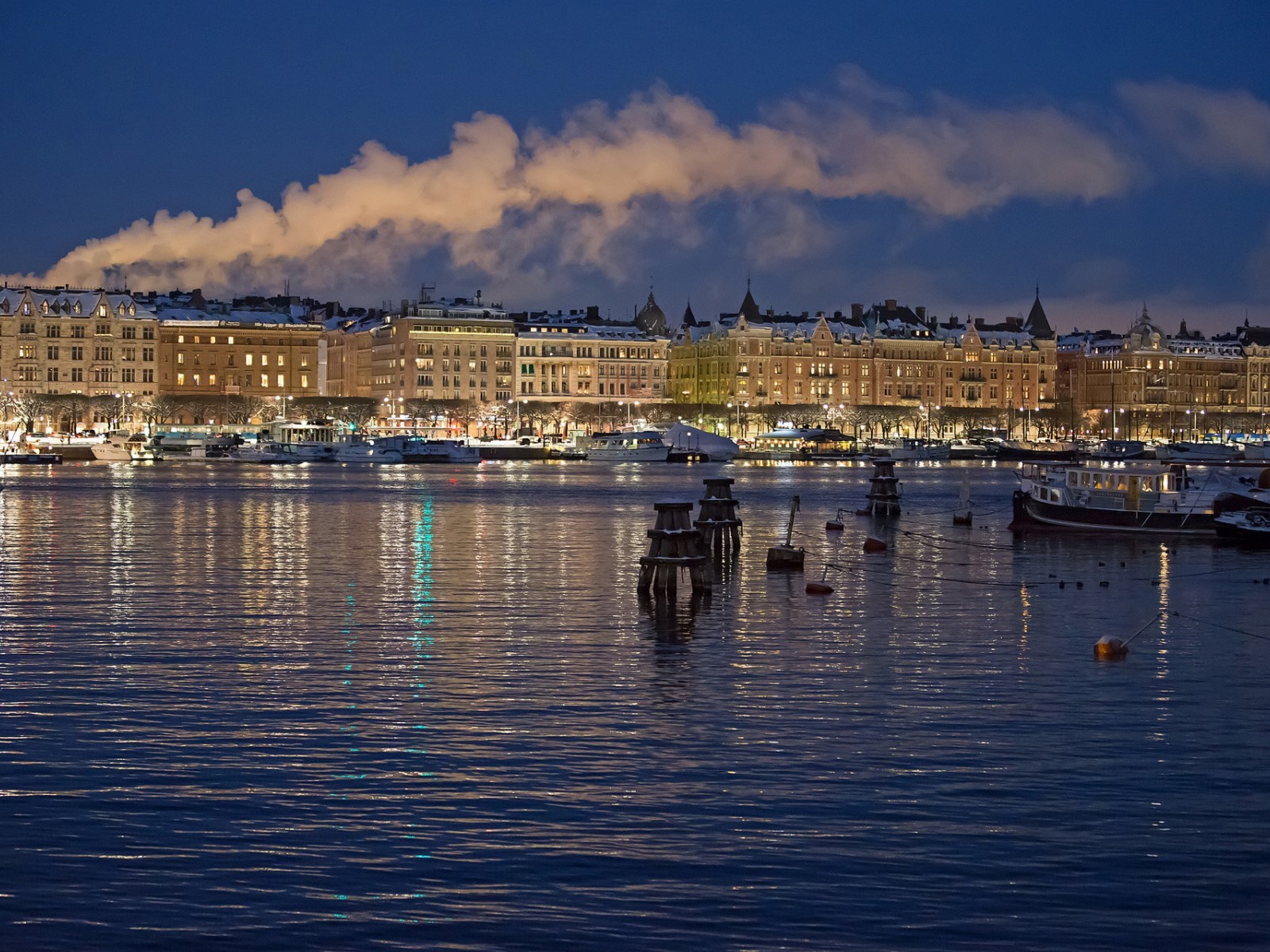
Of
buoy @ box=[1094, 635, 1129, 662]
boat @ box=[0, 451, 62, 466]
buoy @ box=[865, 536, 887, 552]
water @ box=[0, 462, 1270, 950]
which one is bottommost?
water @ box=[0, 462, 1270, 950]

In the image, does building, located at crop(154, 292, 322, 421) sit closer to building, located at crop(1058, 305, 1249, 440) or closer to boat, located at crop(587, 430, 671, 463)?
boat, located at crop(587, 430, 671, 463)

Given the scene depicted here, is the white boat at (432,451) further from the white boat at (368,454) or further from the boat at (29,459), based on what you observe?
the boat at (29,459)

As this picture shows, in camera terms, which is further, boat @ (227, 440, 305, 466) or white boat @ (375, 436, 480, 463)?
white boat @ (375, 436, 480, 463)

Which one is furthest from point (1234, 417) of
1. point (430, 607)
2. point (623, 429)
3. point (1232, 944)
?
point (1232, 944)

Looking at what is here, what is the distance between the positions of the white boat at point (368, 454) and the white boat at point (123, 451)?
1299 cm

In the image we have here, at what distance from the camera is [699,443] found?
133750 millimetres

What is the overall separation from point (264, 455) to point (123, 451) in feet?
36.7

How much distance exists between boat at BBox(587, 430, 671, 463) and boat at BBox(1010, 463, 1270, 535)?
84.2 meters

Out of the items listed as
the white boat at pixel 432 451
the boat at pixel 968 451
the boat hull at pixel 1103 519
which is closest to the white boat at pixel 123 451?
the white boat at pixel 432 451

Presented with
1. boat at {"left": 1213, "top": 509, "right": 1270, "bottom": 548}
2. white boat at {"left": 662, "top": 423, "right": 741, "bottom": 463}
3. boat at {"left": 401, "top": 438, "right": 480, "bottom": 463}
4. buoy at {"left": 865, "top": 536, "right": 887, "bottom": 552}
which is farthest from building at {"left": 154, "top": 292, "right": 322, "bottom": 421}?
boat at {"left": 1213, "top": 509, "right": 1270, "bottom": 548}

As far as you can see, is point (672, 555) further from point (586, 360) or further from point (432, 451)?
point (586, 360)

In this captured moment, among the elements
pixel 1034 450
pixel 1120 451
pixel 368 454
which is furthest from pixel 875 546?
pixel 1034 450

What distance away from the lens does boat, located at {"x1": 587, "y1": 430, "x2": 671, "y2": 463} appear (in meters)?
129

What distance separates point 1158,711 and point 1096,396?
596ft
